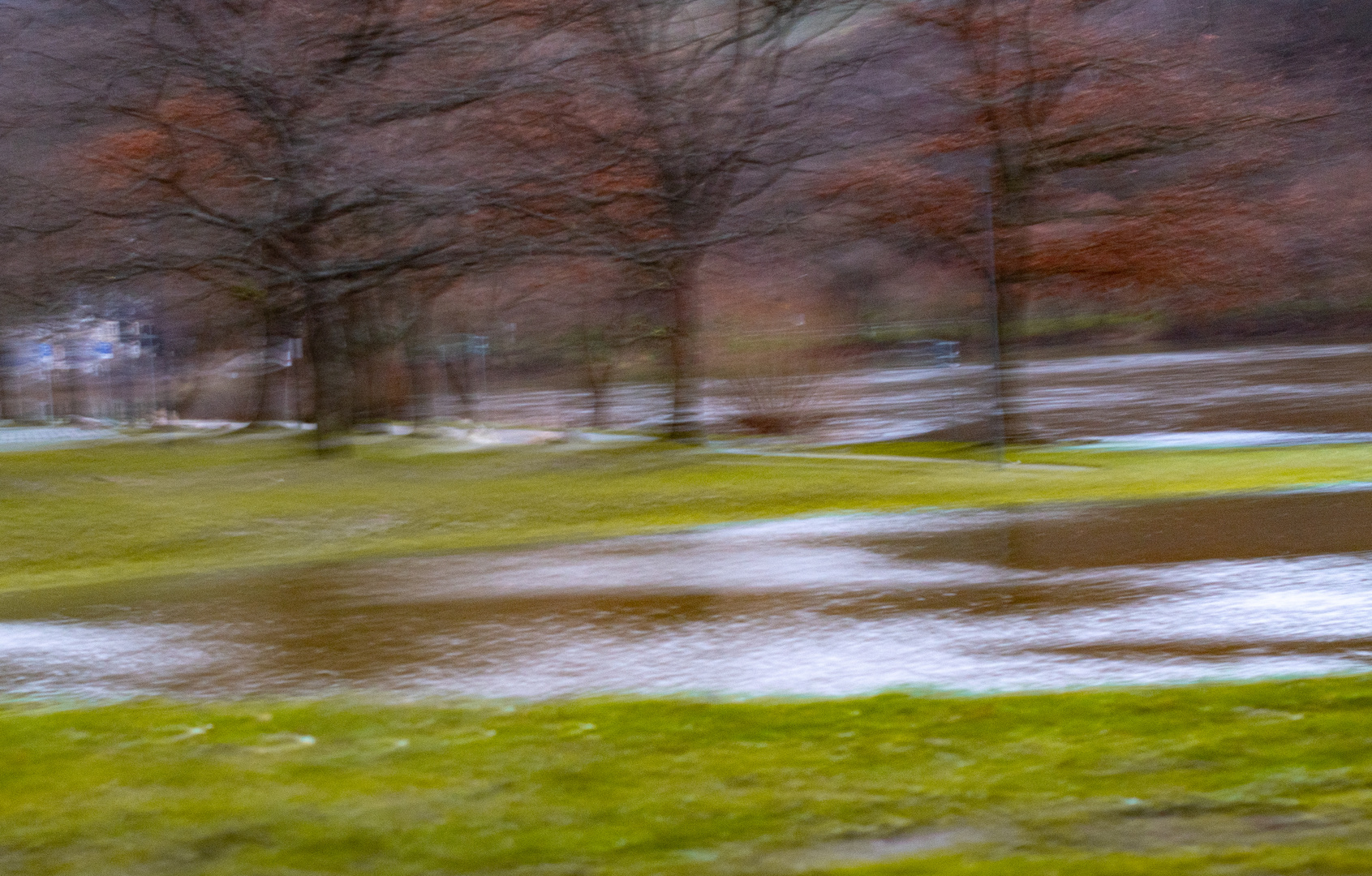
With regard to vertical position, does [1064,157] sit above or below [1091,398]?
above

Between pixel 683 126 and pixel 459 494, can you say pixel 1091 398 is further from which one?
pixel 459 494

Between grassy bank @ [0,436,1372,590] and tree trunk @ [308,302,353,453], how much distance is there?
0.54 meters

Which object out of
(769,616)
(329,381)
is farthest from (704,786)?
(329,381)

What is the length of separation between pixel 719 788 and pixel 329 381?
2122 cm

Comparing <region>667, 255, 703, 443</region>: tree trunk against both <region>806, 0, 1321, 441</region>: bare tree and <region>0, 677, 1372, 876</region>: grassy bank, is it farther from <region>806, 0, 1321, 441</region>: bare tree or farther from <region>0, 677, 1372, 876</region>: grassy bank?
<region>0, 677, 1372, 876</region>: grassy bank

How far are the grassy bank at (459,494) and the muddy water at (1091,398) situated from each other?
6651 millimetres

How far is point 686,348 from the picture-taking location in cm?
2678

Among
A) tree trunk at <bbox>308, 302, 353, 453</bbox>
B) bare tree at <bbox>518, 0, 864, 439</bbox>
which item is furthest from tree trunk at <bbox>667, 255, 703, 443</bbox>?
tree trunk at <bbox>308, 302, 353, 453</bbox>

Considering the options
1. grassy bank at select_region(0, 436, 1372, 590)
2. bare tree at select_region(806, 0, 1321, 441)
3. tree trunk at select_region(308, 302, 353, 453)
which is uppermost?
bare tree at select_region(806, 0, 1321, 441)

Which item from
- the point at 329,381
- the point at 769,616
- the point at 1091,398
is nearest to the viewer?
the point at 769,616

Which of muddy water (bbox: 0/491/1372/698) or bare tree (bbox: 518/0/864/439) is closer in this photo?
muddy water (bbox: 0/491/1372/698)

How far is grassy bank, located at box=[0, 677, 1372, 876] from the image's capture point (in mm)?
4816

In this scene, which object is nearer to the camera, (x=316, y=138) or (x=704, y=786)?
(x=704, y=786)

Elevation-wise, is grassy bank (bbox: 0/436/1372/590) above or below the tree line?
below
